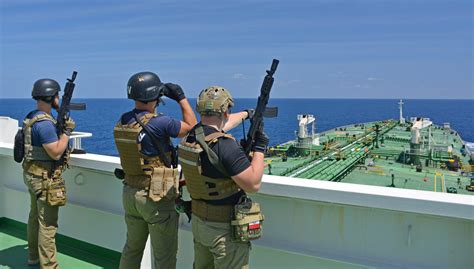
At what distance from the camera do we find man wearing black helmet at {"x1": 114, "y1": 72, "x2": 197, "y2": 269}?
2.60 metres

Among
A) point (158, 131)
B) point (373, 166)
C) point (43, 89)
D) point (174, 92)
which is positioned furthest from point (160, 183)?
point (373, 166)

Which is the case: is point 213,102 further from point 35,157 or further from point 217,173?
point 35,157

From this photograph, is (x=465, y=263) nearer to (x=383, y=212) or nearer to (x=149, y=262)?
Answer: (x=383, y=212)

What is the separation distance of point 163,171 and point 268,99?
0.77m

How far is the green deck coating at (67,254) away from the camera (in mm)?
3740

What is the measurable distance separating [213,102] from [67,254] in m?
2.66

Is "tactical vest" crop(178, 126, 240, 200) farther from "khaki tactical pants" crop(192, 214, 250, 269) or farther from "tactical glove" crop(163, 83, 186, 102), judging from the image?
"tactical glove" crop(163, 83, 186, 102)

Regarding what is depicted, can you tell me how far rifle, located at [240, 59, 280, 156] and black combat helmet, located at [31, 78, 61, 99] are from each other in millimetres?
1745

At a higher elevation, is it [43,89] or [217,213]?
[43,89]

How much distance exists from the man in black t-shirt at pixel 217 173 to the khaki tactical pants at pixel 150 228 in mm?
430

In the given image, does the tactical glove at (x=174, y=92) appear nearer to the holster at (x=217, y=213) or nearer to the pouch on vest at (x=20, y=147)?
the holster at (x=217, y=213)

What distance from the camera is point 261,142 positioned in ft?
7.40

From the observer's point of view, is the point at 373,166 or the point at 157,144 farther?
the point at 373,166

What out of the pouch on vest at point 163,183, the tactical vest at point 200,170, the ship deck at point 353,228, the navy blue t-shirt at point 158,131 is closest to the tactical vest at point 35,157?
the ship deck at point 353,228
